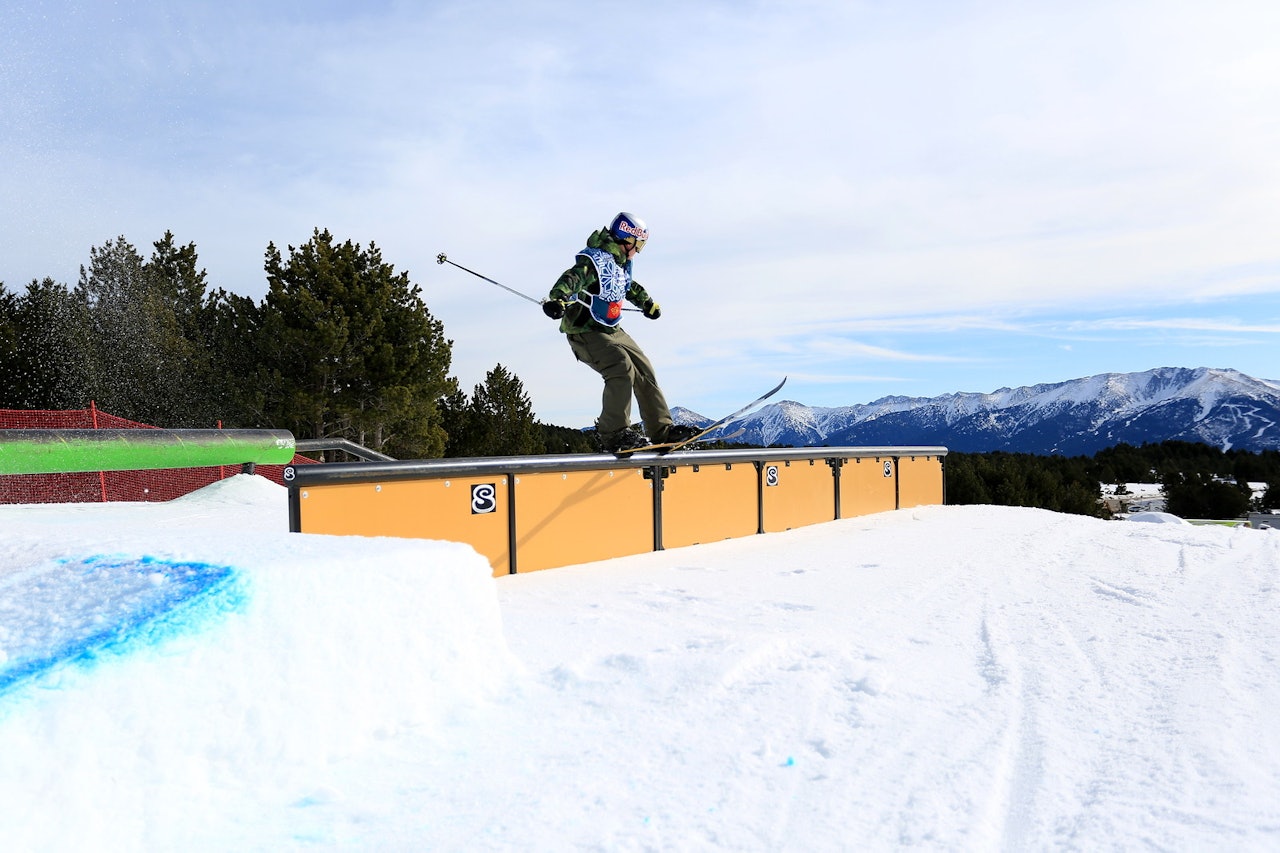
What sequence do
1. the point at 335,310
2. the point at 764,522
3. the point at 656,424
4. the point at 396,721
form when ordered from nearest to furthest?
the point at 396,721, the point at 656,424, the point at 764,522, the point at 335,310

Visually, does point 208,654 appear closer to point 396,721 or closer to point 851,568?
point 396,721

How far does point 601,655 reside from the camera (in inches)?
135

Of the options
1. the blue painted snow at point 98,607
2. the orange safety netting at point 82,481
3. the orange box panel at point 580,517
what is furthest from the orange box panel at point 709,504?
the orange safety netting at point 82,481

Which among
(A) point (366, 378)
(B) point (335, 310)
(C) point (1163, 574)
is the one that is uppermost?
(B) point (335, 310)

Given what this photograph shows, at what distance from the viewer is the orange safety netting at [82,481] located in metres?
12.4

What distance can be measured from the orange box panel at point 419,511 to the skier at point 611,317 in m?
1.36

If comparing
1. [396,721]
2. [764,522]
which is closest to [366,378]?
[764,522]

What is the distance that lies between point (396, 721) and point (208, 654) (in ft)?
2.08

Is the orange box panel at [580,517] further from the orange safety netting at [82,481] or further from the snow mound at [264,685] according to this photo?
the orange safety netting at [82,481]

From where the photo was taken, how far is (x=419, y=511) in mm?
5281

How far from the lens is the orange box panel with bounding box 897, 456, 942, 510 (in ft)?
38.1

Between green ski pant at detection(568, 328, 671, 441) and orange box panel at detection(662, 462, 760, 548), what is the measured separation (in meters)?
0.56

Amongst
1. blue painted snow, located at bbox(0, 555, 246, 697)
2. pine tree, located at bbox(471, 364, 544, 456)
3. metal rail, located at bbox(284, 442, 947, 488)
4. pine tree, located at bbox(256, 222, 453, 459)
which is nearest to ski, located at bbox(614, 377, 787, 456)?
metal rail, located at bbox(284, 442, 947, 488)

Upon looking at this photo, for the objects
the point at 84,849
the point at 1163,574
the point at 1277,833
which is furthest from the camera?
the point at 1163,574
